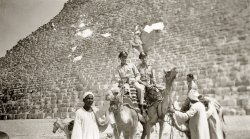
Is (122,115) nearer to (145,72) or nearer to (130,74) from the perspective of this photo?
(130,74)

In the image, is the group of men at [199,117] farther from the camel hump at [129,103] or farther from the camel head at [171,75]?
the camel hump at [129,103]

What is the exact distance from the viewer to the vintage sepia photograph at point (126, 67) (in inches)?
427

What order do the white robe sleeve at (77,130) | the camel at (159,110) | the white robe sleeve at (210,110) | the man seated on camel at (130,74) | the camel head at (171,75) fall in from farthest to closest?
the man seated on camel at (130,74) → the camel at (159,110) → the camel head at (171,75) → the white robe sleeve at (210,110) → the white robe sleeve at (77,130)

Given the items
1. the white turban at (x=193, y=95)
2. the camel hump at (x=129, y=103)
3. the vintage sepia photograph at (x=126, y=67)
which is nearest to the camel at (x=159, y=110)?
the vintage sepia photograph at (x=126, y=67)

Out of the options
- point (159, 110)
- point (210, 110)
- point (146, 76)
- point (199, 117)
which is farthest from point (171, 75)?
point (146, 76)

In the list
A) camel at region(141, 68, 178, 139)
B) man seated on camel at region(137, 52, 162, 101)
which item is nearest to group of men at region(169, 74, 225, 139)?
camel at region(141, 68, 178, 139)

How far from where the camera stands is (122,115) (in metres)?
10.8

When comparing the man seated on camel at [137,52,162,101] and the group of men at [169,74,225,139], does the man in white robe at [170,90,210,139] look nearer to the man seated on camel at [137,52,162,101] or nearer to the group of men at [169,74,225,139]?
→ the group of men at [169,74,225,139]

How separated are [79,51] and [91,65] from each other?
4188 millimetres

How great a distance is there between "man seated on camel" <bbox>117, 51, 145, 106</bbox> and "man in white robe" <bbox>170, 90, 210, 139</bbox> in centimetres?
218

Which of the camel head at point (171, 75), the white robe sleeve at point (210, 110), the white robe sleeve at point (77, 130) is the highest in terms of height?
the camel head at point (171, 75)

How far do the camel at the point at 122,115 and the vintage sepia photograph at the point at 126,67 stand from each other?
0.07 feet

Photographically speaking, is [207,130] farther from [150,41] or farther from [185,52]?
[150,41]

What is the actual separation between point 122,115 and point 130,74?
116 centimetres
